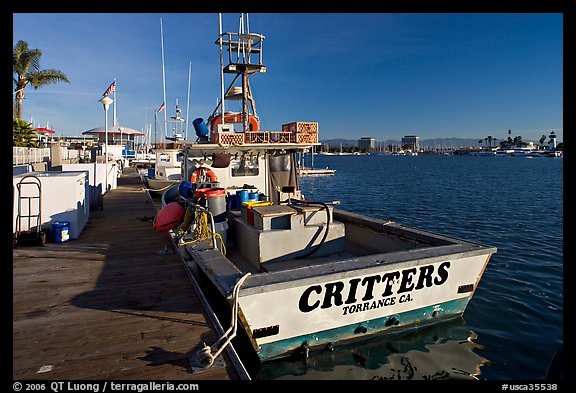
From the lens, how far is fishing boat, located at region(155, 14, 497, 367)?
4.68 meters

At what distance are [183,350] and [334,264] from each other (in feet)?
7.49

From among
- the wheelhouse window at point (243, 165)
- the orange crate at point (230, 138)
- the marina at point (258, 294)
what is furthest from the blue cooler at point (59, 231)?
the wheelhouse window at point (243, 165)

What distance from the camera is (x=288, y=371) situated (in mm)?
4934

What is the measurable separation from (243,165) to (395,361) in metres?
7.93

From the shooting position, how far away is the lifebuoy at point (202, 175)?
11.1 metres

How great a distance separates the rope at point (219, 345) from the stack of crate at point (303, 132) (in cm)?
712

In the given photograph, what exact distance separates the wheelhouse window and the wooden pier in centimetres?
383

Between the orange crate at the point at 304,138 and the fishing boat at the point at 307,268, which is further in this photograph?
the orange crate at the point at 304,138

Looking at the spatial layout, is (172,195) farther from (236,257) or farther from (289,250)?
(289,250)

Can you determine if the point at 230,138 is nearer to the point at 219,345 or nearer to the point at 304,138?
the point at 304,138

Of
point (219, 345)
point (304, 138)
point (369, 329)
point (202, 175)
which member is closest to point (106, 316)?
point (219, 345)

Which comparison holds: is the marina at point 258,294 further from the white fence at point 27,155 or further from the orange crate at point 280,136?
the white fence at point 27,155
